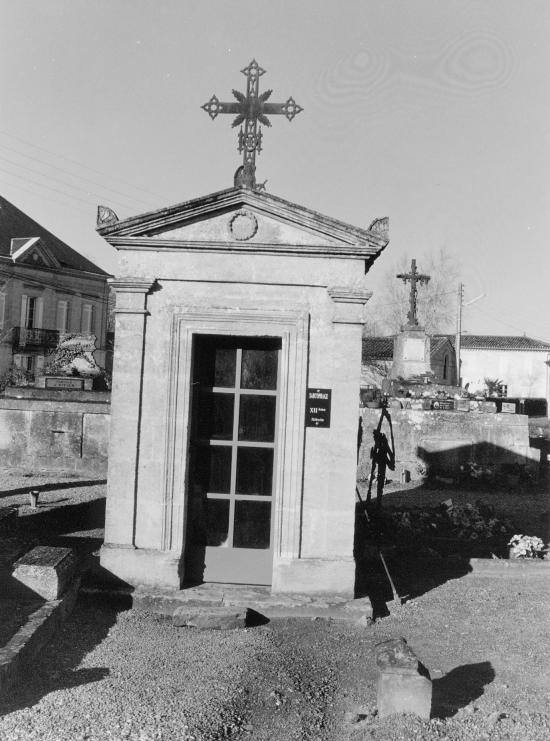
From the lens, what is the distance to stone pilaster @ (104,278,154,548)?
6.41 metres

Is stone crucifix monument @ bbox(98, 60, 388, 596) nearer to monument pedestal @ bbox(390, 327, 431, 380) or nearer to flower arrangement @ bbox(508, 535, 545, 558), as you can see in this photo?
flower arrangement @ bbox(508, 535, 545, 558)

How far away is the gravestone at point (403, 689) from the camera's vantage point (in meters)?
4.20

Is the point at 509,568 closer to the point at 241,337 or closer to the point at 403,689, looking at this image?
the point at 403,689

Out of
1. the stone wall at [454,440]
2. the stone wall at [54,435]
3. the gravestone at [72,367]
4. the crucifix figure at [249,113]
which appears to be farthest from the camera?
the gravestone at [72,367]

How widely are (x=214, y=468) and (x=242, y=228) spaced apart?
95.2 inches

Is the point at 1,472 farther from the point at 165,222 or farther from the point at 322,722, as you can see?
the point at 322,722

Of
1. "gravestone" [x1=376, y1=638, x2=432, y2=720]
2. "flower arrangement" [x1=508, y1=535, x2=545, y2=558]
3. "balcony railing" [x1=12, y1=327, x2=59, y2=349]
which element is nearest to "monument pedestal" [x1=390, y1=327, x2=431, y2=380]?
"flower arrangement" [x1=508, y1=535, x2=545, y2=558]

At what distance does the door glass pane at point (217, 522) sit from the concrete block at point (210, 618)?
85 centimetres

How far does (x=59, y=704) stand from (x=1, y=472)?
1115 cm

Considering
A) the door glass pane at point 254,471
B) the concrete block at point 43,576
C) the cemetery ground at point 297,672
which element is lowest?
the cemetery ground at point 297,672

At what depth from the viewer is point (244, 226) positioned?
648cm

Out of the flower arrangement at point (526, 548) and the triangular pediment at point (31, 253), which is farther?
the triangular pediment at point (31, 253)

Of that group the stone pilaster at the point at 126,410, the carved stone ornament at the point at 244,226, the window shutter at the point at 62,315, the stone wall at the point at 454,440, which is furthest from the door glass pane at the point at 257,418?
the window shutter at the point at 62,315

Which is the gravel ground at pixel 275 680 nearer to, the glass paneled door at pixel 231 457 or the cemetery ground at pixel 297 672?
the cemetery ground at pixel 297 672
